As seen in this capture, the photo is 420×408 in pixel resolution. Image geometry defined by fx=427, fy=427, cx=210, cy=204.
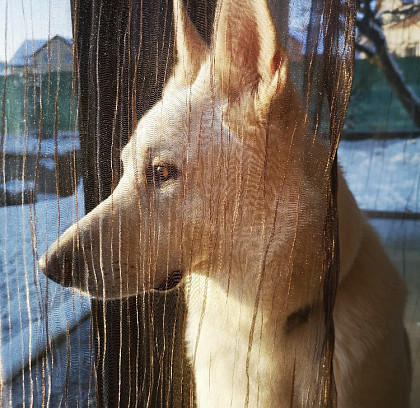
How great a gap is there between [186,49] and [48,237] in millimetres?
333

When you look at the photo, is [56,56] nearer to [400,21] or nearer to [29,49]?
[29,49]

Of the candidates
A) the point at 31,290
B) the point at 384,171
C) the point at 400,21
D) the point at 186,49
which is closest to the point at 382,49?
the point at 400,21

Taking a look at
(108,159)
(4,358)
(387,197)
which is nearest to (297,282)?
(387,197)

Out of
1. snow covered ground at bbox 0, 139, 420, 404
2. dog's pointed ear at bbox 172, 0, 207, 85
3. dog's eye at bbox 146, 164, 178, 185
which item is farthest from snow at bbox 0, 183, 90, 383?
dog's pointed ear at bbox 172, 0, 207, 85

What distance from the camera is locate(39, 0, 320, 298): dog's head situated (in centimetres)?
59

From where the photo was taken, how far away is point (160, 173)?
0.60 m

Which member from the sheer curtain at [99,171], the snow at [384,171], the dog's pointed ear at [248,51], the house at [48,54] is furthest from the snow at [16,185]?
the snow at [384,171]

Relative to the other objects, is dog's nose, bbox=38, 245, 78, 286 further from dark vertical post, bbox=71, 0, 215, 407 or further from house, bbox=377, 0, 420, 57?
house, bbox=377, 0, 420, 57

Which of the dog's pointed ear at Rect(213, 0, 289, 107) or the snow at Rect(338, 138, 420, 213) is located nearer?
the dog's pointed ear at Rect(213, 0, 289, 107)

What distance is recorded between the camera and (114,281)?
24.0 inches

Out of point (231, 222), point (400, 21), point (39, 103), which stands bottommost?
point (231, 222)

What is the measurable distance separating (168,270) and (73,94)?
28 cm

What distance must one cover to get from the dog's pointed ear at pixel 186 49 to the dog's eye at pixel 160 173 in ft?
0.40

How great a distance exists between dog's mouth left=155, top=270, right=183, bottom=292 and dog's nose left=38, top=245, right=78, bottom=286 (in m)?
0.12
